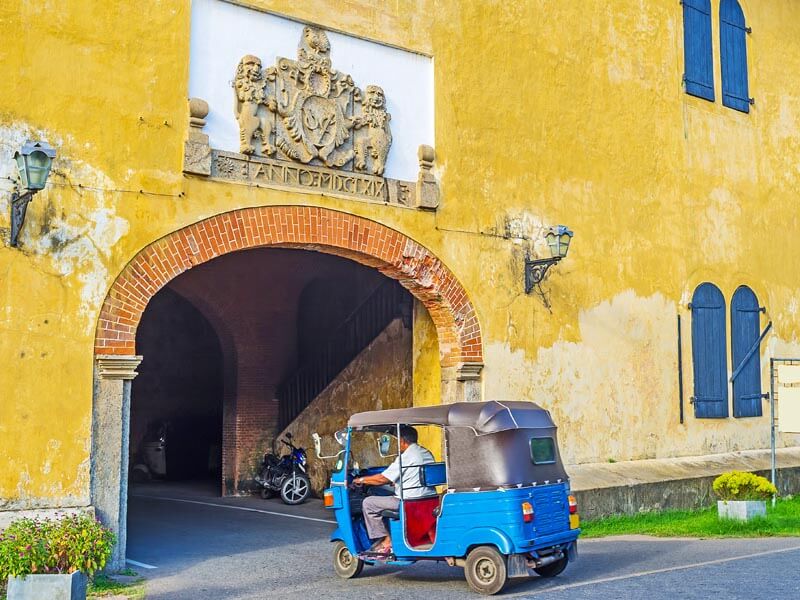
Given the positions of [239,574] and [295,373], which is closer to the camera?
[239,574]

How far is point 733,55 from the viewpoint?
15.1 metres

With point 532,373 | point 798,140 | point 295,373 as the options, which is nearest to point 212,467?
point 295,373

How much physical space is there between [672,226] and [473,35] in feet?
13.9

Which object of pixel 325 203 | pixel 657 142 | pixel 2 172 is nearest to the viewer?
pixel 2 172

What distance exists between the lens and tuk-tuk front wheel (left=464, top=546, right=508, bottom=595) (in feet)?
25.0

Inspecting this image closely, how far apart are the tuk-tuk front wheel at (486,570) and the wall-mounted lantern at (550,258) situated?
4623 millimetres

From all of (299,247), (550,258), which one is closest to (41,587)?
(299,247)

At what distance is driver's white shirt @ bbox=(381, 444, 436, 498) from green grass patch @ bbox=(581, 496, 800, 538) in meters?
3.43

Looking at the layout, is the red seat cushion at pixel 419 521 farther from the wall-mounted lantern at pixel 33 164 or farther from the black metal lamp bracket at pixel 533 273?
the black metal lamp bracket at pixel 533 273

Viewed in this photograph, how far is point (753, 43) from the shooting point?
15.5 m

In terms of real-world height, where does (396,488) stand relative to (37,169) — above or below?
below

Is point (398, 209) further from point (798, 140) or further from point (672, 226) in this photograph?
point (798, 140)

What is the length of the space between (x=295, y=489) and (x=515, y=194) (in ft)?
17.7

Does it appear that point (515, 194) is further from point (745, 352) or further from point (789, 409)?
point (745, 352)
